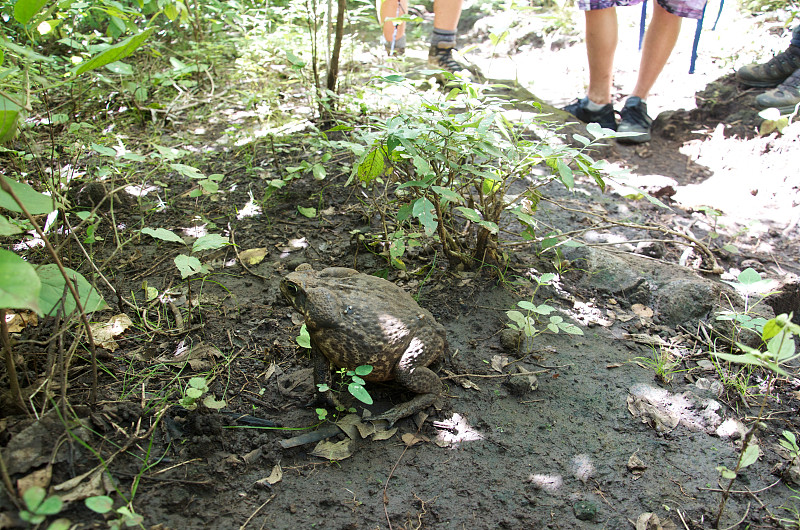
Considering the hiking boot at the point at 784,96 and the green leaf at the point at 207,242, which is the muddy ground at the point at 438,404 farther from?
the hiking boot at the point at 784,96

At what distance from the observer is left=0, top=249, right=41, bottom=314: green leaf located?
130 centimetres

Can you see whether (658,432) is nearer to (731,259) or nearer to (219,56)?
(731,259)

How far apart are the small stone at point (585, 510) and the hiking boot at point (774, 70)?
225 inches

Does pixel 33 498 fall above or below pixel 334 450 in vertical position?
above

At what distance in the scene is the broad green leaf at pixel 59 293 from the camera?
1791 mm

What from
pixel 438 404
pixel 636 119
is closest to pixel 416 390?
Answer: pixel 438 404

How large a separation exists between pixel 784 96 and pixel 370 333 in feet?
18.2

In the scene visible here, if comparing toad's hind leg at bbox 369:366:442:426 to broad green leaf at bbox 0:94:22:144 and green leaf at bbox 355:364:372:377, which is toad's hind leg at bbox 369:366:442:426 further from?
broad green leaf at bbox 0:94:22:144

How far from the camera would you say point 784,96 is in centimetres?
518

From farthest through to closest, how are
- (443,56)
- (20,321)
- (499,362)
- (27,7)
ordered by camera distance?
(443,56)
(499,362)
(20,321)
(27,7)

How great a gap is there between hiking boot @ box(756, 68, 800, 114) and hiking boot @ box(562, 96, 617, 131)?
152 centimetres

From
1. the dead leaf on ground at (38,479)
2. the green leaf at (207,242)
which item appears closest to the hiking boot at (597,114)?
the green leaf at (207,242)

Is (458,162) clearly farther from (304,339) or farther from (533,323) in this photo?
(304,339)

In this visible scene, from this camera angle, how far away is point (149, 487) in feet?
6.22
